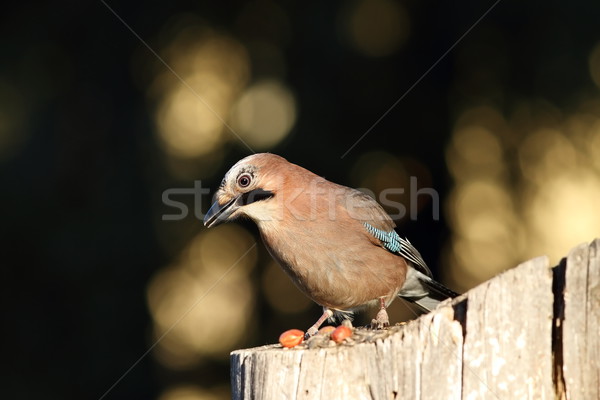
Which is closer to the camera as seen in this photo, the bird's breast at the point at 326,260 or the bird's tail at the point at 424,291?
the bird's breast at the point at 326,260

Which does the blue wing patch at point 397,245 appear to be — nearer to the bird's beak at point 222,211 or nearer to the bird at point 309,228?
the bird at point 309,228

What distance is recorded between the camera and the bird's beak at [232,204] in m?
4.07

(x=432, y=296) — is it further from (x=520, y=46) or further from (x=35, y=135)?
(x=35, y=135)

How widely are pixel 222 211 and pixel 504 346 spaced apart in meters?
2.16

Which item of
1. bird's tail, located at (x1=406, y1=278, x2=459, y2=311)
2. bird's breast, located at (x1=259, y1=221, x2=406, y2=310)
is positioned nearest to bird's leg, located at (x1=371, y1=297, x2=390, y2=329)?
bird's breast, located at (x1=259, y1=221, x2=406, y2=310)

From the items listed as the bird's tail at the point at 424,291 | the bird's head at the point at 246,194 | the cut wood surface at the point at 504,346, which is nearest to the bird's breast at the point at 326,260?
the bird's head at the point at 246,194

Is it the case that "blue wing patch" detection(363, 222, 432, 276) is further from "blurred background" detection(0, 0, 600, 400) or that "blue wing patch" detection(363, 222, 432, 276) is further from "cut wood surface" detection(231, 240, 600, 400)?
"cut wood surface" detection(231, 240, 600, 400)

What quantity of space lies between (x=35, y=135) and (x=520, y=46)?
12.5 feet

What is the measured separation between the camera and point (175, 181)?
585 cm

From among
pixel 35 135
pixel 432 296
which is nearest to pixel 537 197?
pixel 432 296

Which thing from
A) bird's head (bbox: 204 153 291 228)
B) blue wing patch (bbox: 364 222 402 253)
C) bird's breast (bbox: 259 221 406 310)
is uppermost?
blue wing patch (bbox: 364 222 402 253)

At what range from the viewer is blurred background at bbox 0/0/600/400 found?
18.0ft

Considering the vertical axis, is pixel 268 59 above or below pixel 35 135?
above

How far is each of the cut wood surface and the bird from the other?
155 centimetres
